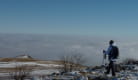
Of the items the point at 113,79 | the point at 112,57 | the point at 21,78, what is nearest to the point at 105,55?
the point at 112,57

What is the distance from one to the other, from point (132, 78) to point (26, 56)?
33869 millimetres

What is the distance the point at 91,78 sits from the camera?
17031 millimetres

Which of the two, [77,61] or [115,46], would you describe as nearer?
[115,46]

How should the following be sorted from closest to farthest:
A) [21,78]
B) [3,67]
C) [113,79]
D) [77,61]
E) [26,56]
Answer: [113,79] → [21,78] → [77,61] → [3,67] → [26,56]

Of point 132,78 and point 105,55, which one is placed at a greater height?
point 105,55

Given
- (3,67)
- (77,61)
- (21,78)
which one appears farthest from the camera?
(3,67)

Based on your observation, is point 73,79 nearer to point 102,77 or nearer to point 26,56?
point 102,77

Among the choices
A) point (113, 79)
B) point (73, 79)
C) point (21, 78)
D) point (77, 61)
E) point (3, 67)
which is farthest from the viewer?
point (3, 67)

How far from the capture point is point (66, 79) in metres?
16.7

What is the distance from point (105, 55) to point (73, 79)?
90.7 inches

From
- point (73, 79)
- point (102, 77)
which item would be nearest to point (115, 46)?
point (102, 77)

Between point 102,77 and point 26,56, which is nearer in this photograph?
point 102,77

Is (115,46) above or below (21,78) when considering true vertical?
above

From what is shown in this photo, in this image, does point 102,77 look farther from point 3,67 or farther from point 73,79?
point 3,67
